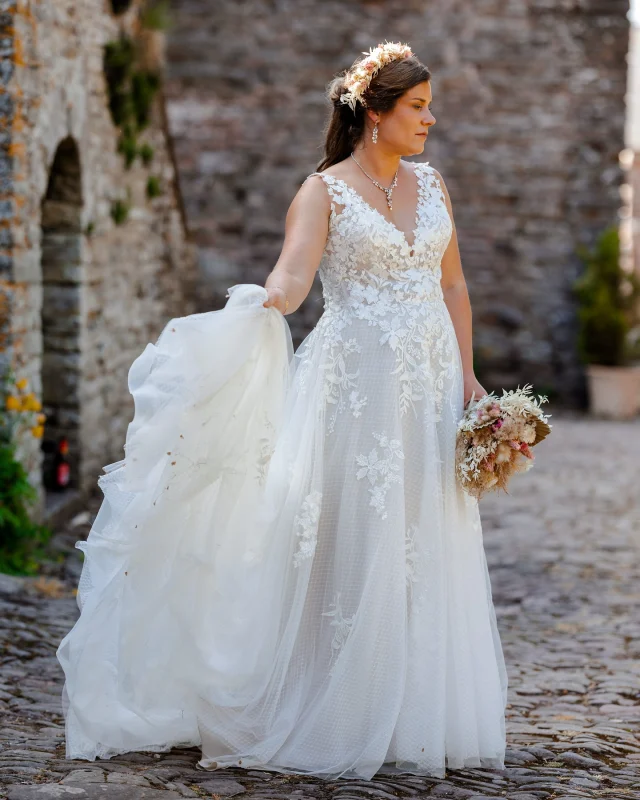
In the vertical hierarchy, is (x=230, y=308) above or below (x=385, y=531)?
above

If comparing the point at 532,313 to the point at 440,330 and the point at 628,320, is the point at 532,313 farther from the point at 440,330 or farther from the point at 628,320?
the point at 440,330

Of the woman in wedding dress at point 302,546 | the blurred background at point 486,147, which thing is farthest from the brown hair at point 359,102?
the blurred background at point 486,147

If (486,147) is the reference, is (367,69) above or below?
below

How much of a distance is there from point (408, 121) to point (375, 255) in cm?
40

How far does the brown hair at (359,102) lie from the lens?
3348 mm

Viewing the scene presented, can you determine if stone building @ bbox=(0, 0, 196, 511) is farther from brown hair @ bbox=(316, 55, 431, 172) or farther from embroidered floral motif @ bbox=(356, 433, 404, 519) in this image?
embroidered floral motif @ bbox=(356, 433, 404, 519)

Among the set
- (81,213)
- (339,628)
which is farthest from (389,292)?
(81,213)

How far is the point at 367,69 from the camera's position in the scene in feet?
11.0

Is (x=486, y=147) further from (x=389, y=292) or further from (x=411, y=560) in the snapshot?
(x=411, y=560)

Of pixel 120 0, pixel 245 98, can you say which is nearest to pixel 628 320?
pixel 245 98

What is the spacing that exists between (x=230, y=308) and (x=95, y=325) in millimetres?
4440

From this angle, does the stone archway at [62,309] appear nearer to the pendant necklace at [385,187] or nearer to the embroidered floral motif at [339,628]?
the pendant necklace at [385,187]

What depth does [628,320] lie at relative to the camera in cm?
1211

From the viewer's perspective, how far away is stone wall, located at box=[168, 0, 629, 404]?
12195 mm
